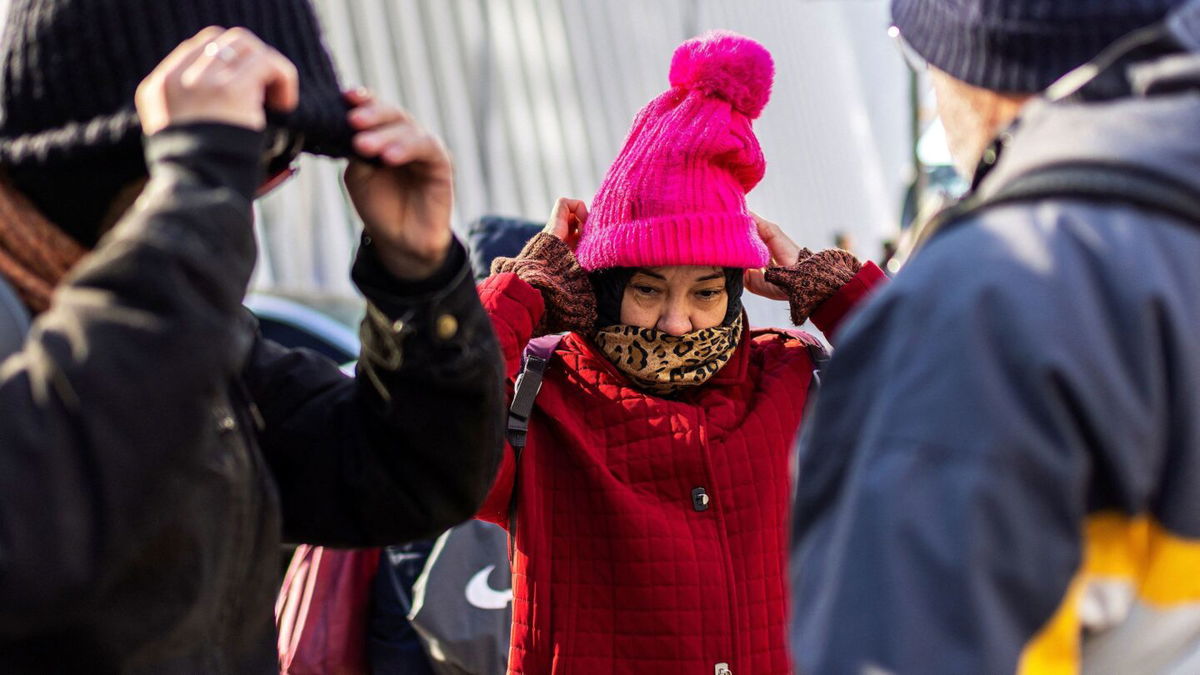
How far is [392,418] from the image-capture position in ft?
5.63

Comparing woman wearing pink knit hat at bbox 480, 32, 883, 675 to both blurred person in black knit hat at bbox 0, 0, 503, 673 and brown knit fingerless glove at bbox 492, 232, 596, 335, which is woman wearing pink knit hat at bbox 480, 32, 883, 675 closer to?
brown knit fingerless glove at bbox 492, 232, 596, 335

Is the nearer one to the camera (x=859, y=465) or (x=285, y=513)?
(x=859, y=465)

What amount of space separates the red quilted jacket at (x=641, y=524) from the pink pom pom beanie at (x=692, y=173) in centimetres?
25

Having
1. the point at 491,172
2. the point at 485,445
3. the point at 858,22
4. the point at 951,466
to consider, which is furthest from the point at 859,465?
the point at 858,22

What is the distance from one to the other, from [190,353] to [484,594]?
2.00 m

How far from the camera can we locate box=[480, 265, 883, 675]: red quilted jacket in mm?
2393

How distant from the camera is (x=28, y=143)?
1446mm

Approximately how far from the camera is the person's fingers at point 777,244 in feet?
9.70

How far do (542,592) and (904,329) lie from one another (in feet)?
4.80

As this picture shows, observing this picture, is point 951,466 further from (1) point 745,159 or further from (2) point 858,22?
(2) point 858,22

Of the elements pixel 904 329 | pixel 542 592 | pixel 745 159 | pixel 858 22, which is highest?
pixel 858 22

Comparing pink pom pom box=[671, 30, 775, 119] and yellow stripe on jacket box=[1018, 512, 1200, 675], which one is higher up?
→ pink pom pom box=[671, 30, 775, 119]

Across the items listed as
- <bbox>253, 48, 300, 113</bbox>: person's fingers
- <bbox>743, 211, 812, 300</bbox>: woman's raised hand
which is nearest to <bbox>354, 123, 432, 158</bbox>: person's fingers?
<bbox>253, 48, 300, 113</bbox>: person's fingers

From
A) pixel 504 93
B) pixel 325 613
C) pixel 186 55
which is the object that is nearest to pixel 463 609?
pixel 325 613
